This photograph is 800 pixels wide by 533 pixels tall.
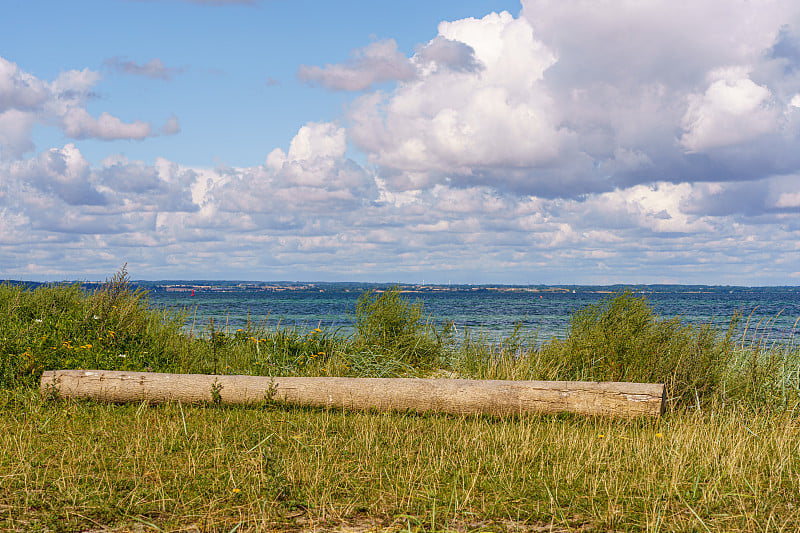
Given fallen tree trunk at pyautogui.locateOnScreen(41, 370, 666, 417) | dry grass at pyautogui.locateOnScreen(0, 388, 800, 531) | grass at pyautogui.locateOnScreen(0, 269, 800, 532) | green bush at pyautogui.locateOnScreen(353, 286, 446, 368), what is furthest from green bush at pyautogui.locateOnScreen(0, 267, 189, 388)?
green bush at pyautogui.locateOnScreen(353, 286, 446, 368)

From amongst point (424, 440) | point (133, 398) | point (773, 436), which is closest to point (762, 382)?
point (773, 436)

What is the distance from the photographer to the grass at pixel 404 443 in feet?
15.5

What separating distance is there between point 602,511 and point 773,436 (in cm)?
378

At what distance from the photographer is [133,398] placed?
888 centimetres

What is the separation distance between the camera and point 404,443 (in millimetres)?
6688

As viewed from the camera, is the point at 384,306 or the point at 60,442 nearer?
the point at 60,442

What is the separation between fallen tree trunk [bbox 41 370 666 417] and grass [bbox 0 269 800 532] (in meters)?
0.19

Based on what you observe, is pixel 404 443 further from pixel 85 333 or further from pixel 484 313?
pixel 484 313

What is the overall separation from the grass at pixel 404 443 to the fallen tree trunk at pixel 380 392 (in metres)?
0.19

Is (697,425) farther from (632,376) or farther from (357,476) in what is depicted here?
(357,476)

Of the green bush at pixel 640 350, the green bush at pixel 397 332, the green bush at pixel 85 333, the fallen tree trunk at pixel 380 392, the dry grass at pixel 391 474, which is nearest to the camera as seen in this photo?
the dry grass at pixel 391 474

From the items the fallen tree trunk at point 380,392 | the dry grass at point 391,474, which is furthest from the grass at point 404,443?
the fallen tree trunk at point 380,392

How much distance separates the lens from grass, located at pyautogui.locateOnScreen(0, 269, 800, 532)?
4727mm

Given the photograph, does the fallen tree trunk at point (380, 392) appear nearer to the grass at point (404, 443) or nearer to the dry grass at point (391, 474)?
the grass at point (404, 443)
